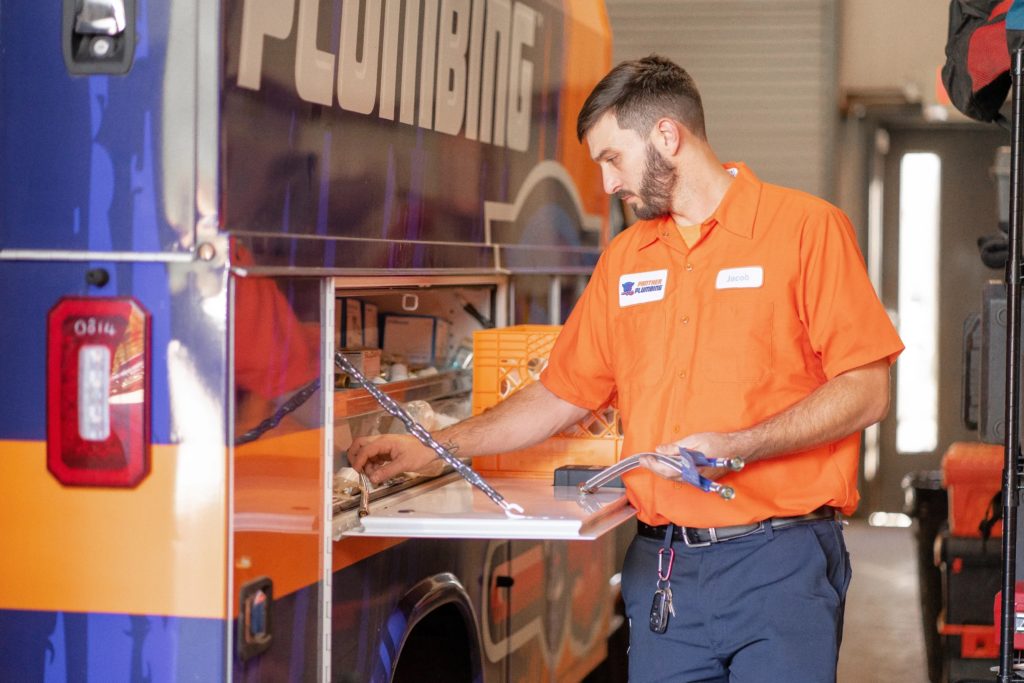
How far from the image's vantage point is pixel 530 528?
107 inches

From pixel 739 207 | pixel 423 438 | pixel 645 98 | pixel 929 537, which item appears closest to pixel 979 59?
pixel 739 207

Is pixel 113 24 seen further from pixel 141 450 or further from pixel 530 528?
pixel 530 528

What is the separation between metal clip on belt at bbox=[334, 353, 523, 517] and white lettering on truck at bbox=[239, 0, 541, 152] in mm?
544

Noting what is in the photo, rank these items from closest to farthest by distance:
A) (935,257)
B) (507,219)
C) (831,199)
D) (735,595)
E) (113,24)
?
(113,24) < (735,595) < (507,219) < (831,199) < (935,257)

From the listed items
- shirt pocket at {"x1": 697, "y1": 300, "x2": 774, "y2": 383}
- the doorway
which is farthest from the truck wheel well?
the doorway

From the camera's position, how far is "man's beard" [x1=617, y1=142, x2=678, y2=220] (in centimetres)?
311

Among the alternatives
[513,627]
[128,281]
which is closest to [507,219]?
[513,627]

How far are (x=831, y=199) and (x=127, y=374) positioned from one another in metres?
7.22

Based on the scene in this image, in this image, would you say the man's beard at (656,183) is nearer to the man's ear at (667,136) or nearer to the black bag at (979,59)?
the man's ear at (667,136)

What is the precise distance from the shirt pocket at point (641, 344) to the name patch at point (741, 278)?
147 mm

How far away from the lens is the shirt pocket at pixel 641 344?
306cm

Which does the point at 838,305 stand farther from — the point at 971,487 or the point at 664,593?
the point at 971,487

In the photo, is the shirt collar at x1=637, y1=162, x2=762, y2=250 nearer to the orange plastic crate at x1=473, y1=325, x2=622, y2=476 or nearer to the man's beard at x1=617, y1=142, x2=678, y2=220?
the man's beard at x1=617, y1=142, x2=678, y2=220

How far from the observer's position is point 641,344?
3.12 meters
